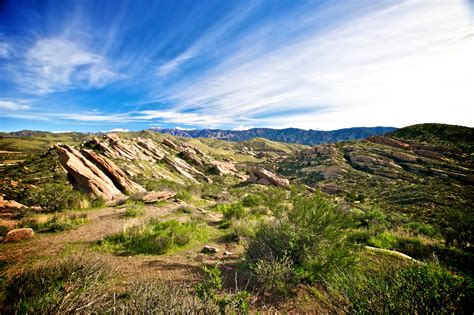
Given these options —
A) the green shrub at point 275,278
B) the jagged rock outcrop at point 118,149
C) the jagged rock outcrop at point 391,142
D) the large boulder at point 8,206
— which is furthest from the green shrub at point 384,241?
the jagged rock outcrop at point 391,142

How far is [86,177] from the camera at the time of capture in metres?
14.2

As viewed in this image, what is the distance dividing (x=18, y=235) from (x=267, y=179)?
1619 inches

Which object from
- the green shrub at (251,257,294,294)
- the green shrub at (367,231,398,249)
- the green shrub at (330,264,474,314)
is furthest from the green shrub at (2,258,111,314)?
the green shrub at (367,231,398,249)

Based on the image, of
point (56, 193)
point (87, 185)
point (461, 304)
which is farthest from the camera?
Answer: point (87, 185)

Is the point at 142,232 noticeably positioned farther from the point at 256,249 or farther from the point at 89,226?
the point at 256,249

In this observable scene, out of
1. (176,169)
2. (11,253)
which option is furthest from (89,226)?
(176,169)

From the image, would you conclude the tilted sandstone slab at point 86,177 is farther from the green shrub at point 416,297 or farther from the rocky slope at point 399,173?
the rocky slope at point 399,173

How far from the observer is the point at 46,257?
18.1 ft

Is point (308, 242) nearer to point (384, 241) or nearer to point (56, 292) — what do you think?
point (56, 292)

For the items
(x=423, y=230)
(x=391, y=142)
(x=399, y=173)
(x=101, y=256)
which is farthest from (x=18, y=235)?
(x=391, y=142)

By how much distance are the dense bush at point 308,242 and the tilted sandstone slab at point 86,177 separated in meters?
13.4

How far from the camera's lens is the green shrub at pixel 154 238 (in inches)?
257

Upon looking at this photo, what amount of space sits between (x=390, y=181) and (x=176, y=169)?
150 feet

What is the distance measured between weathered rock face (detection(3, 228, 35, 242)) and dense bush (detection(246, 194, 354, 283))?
8.24m
